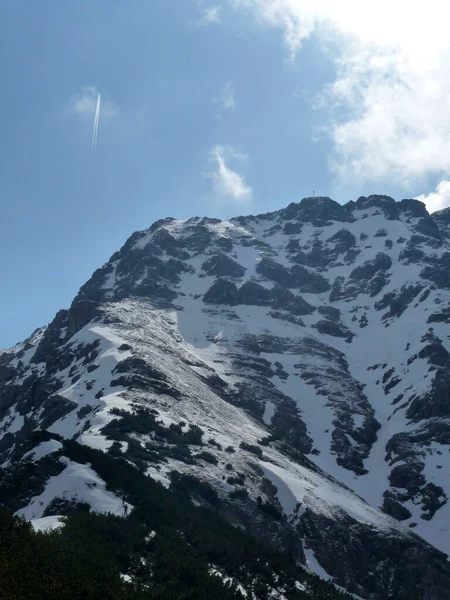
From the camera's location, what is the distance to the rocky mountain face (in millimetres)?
69188

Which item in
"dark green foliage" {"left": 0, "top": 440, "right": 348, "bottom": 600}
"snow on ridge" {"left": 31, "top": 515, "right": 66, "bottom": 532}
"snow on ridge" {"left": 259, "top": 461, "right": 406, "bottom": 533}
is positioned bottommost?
"snow on ridge" {"left": 31, "top": 515, "right": 66, "bottom": 532}

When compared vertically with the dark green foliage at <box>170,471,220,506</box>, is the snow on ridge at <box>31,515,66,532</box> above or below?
below

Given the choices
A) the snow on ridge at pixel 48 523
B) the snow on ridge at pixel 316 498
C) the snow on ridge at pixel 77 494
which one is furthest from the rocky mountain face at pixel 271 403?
the snow on ridge at pixel 48 523

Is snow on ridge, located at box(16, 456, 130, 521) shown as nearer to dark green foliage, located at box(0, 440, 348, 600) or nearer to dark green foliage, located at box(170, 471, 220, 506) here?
dark green foliage, located at box(0, 440, 348, 600)

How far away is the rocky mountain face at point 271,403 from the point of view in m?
69.2

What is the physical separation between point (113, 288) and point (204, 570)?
5641 inches

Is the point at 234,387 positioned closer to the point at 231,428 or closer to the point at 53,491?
the point at 231,428

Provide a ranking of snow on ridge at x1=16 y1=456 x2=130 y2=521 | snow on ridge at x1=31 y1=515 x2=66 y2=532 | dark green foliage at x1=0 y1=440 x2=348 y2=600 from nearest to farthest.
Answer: dark green foliage at x1=0 y1=440 x2=348 y2=600 → snow on ridge at x1=31 y1=515 x2=66 y2=532 → snow on ridge at x1=16 y1=456 x2=130 y2=521

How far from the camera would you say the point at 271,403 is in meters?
116

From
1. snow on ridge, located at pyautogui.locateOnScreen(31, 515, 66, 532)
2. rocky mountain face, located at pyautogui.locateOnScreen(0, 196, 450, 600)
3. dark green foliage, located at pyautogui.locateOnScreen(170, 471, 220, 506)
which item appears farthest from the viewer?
rocky mountain face, located at pyautogui.locateOnScreen(0, 196, 450, 600)

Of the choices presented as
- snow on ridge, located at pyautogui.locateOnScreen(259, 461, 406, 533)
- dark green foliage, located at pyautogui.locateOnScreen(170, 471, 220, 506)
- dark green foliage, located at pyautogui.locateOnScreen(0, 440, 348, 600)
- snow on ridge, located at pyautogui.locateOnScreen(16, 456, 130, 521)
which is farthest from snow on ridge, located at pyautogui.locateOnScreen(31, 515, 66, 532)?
snow on ridge, located at pyautogui.locateOnScreen(259, 461, 406, 533)

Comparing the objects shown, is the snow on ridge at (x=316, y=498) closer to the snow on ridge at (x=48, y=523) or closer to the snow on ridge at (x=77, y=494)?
the snow on ridge at (x=77, y=494)

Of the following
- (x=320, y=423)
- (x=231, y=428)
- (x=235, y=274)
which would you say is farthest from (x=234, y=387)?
(x=235, y=274)

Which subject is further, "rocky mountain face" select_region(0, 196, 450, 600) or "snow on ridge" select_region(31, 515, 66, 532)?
"rocky mountain face" select_region(0, 196, 450, 600)
